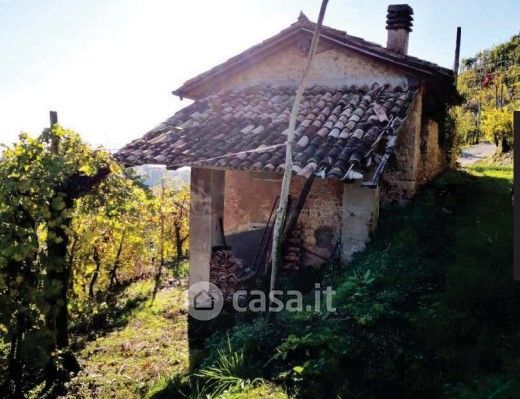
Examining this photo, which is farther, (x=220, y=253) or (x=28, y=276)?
(x=220, y=253)

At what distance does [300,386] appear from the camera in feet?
14.8

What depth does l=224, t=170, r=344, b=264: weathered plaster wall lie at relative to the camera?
805 centimetres

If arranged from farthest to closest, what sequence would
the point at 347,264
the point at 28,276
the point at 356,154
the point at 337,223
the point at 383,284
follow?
the point at 337,223 < the point at 347,264 < the point at 356,154 < the point at 383,284 < the point at 28,276

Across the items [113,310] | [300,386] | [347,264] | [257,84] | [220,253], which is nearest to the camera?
[300,386]

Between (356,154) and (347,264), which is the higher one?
(356,154)

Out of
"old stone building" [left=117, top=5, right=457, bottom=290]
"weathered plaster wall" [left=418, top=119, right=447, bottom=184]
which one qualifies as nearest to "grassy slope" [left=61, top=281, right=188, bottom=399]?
"old stone building" [left=117, top=5, right=457, bottom=290]

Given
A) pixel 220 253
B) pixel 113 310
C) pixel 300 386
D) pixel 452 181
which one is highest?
pixel 452 181

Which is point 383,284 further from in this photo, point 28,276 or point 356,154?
point 28,276

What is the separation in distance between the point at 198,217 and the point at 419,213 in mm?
4394

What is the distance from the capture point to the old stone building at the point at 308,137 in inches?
278

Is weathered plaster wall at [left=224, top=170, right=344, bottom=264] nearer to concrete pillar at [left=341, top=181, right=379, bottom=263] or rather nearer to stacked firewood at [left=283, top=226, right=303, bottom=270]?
stacked firewood at [left=283, top=226, right=303, bottom=270]

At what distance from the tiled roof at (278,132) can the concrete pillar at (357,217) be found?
85 cm

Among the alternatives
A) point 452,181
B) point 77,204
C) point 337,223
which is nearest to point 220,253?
point 337,223

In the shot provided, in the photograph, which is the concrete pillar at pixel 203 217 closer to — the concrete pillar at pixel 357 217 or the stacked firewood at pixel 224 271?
the stacked firewood at pixel 224 271
